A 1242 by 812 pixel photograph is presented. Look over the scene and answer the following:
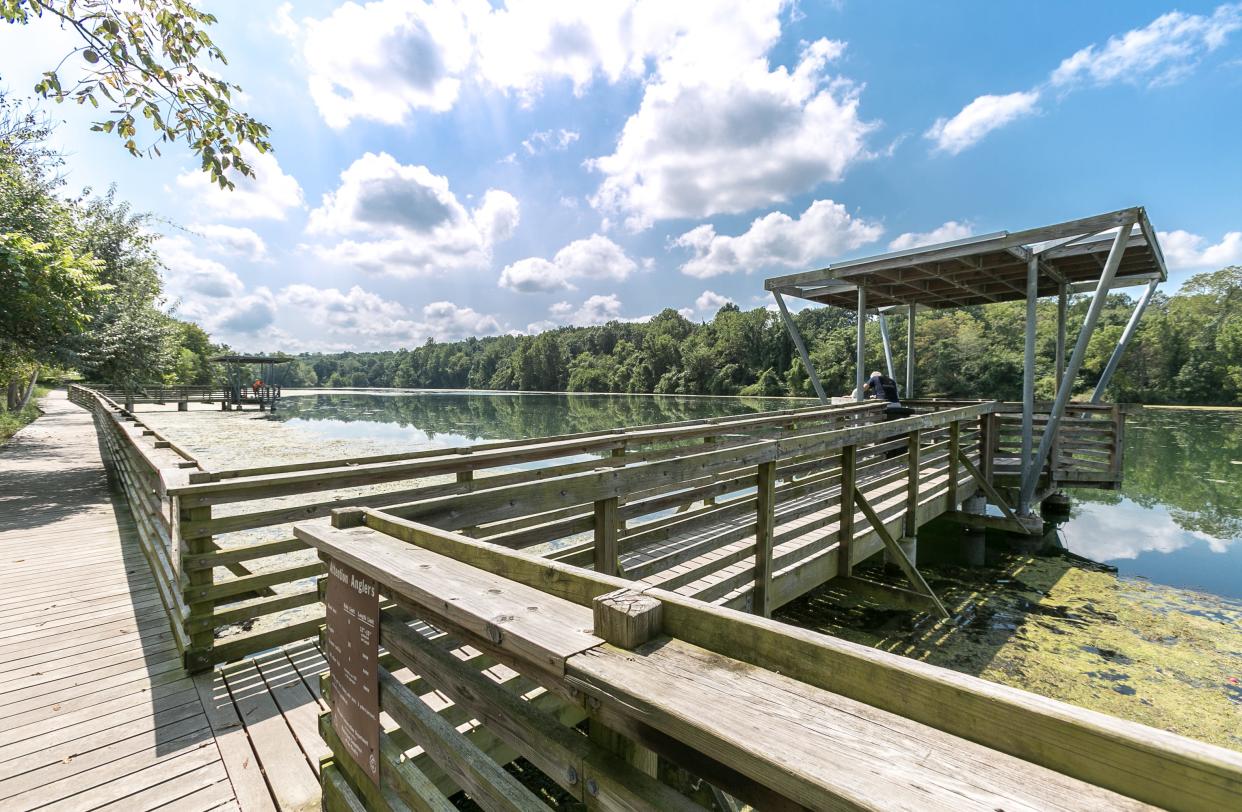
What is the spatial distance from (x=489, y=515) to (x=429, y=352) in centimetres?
13327

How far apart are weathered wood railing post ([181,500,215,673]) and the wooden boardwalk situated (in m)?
0.12

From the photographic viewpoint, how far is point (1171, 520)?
33.0 ft

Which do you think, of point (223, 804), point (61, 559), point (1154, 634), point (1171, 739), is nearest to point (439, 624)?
point (1171, 739)

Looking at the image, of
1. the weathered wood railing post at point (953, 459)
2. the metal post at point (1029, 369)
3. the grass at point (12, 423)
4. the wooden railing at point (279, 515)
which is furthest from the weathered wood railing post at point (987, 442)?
the grass at point (12, 423)

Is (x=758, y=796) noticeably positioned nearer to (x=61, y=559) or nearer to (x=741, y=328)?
(x=61, y=559)

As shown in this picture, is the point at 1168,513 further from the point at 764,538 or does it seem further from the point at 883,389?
the point at 764,538

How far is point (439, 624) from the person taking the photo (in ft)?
4.76

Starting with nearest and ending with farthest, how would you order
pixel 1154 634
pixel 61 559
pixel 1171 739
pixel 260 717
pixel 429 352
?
pixel 1171 739 < pixel 260 717 < pixel 61 559 < pixel 1154 634 < pixel 429 352

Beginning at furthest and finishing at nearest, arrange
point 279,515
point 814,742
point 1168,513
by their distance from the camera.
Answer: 1. point 1168,513
2. point 279,515
3. point 814,742

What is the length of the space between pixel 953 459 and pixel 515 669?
23.3ft

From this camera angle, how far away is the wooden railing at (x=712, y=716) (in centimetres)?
67

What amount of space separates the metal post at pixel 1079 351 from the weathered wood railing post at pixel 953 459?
145 centimetres

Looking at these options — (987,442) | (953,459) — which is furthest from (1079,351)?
(953,459)

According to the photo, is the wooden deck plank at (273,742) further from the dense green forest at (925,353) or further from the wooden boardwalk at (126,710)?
the dense green forest at (925,353)
